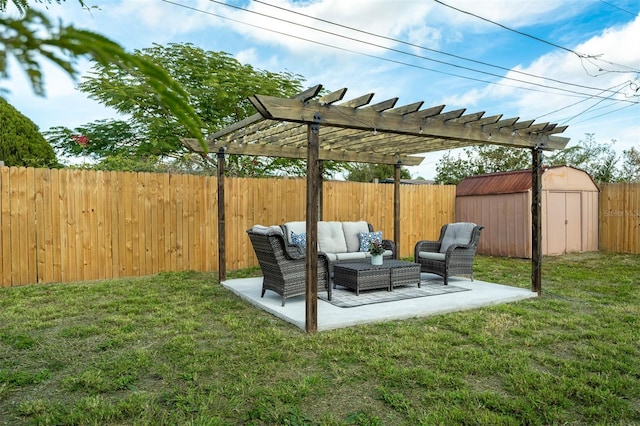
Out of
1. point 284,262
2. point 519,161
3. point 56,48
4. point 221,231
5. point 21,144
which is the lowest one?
point 284,262

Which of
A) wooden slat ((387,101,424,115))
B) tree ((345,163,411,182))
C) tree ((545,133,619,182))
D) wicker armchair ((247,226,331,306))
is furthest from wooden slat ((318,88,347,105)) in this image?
tree ((345,163,411,182))

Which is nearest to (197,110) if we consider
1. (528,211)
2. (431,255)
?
(431,255)

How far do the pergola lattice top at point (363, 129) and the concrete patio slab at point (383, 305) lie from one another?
1.96 meters

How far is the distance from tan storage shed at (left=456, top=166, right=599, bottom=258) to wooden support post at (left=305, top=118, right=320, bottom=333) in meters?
6.93

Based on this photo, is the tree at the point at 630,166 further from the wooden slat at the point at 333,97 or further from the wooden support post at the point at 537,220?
the wooden slat at the point at 333,97

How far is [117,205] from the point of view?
6711mm

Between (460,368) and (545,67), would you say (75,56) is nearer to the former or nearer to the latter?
(460,368)

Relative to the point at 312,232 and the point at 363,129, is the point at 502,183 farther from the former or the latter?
the point at 312,232

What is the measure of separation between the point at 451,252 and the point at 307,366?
12.3ft

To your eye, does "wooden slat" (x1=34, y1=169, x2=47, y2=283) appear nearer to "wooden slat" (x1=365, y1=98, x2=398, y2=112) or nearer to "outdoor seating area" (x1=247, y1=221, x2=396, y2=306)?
"outdoor seating area" (x1=247, y1=221, x2=396, y2=306)

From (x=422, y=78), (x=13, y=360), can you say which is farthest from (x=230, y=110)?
(x=13, y=360)

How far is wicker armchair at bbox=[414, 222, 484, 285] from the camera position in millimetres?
6215

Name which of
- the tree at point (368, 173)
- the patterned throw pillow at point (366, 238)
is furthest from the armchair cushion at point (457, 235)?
the tree at point (368, 173)

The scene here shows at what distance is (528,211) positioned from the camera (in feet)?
30.1
